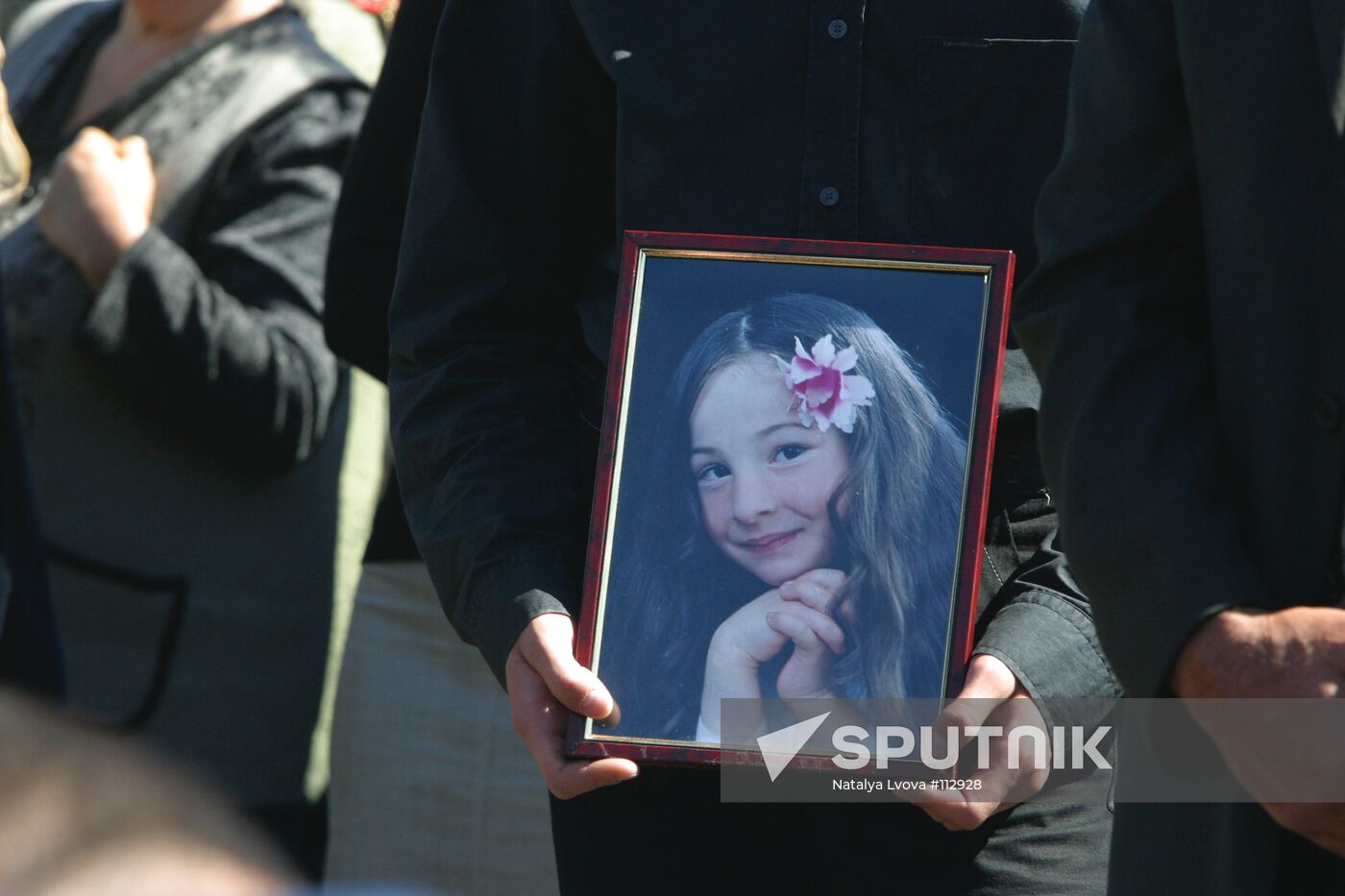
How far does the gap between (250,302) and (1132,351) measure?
78.9 inches

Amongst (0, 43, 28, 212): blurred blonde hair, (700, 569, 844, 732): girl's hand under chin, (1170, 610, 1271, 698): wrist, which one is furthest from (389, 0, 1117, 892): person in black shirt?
(0, 43, 28, 212): blurred blonde hair

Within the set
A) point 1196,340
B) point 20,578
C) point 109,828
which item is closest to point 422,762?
point 20,578

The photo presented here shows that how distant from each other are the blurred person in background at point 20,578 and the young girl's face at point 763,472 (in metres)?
0.80

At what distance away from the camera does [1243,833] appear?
4.64 ft

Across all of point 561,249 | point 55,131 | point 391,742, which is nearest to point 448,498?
point 561,249

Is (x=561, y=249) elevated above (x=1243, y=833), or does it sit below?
above

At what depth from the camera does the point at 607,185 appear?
203 cm

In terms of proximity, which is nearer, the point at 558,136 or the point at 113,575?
the point at 558,136

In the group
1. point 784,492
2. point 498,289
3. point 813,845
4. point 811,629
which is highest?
point 498,289

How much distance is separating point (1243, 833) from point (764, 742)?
0.42 m

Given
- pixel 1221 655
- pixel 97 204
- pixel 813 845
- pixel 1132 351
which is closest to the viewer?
pixel 1221 655

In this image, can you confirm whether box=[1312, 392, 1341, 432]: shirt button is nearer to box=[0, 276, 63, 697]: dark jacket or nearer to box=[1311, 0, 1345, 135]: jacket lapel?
box=[1311, 0, 1345, 135]: jacket lapel

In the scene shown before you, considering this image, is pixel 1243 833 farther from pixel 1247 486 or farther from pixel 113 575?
pixel 113 575

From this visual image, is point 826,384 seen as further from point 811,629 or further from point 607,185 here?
point 607,185
